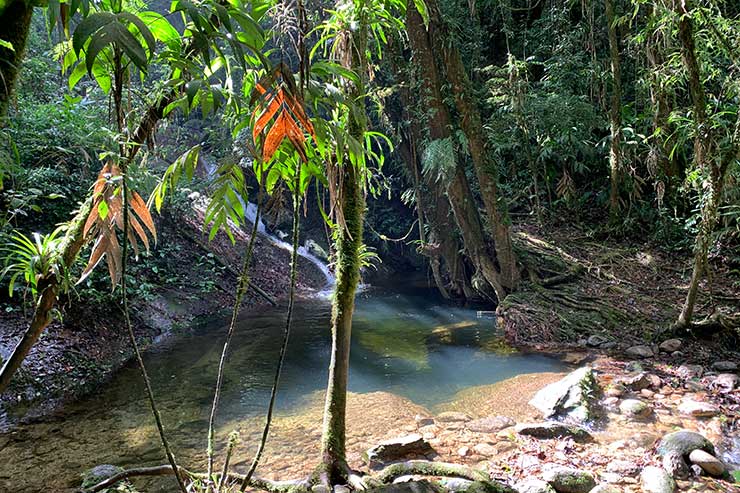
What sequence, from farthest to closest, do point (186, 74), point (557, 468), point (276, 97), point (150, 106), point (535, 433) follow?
point (535, 433), point (557, 468), point (150, 106), point (186, 74), point (276, 97)

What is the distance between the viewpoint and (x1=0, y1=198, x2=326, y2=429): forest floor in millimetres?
5492

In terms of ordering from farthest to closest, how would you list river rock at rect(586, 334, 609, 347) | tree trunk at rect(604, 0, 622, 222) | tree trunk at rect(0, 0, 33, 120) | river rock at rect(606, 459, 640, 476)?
tree trunk at rect(604, 0, 622, 222) < river rock at rect(586, 334, 609, 347) < river rock at rect(606, 459, 640, 476) < tree trunk at rect(0, 0, 33, 120)

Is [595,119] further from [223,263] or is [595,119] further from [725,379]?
[223,263]

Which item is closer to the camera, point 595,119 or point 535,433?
point 535,433

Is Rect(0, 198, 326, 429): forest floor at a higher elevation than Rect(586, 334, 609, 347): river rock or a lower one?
higher

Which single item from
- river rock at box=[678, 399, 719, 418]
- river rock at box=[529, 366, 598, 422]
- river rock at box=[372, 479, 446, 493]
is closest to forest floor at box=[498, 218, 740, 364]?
river rock at box=[678, 399, 719, 418]

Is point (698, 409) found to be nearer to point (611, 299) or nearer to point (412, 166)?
point (611, 299)

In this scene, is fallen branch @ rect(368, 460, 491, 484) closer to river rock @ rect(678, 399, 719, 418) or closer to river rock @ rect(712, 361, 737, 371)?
river rock @ rect(678, 399, 719, 418)

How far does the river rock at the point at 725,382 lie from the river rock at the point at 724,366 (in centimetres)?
17

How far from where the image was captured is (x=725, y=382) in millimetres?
4824

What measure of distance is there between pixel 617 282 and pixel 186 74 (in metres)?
8.11

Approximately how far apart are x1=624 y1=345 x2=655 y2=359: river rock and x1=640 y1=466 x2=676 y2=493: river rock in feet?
9.86

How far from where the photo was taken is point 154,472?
2467 millimetres

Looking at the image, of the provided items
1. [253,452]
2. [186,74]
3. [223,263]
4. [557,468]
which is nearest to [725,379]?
[557,468]
